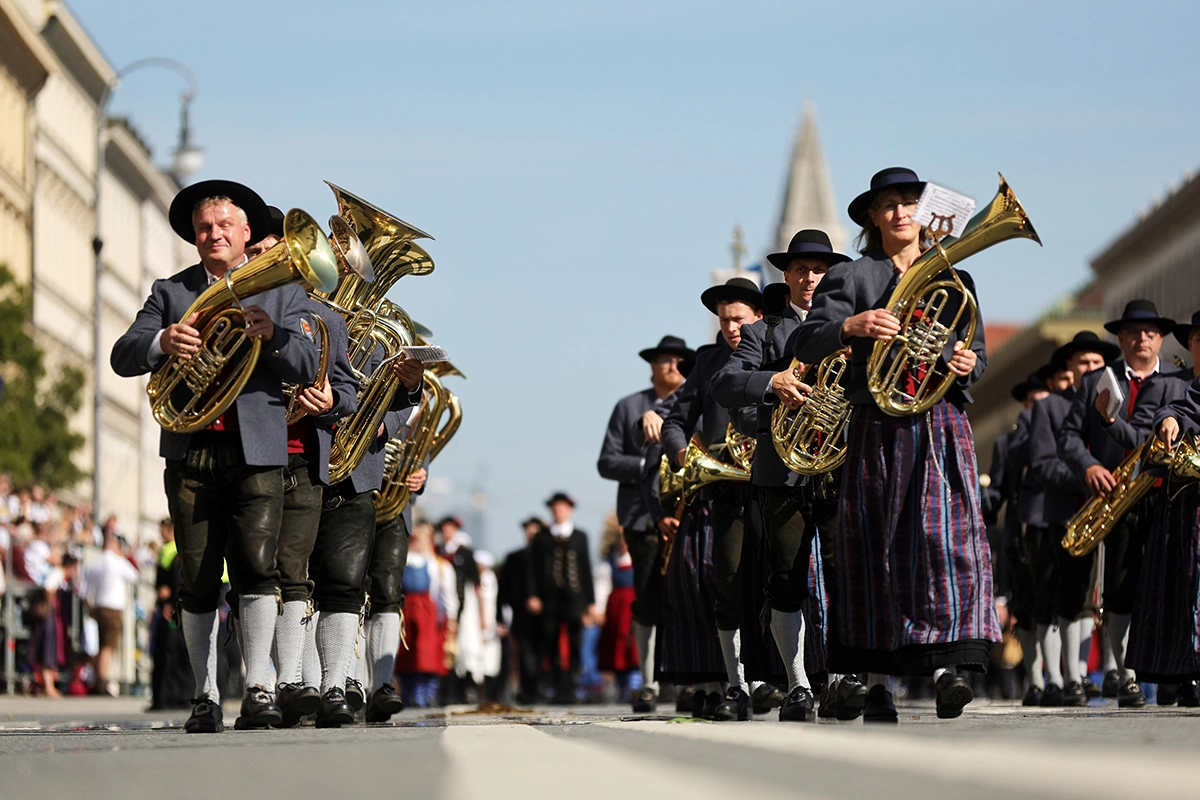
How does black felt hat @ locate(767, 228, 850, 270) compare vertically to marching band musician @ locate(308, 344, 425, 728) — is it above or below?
above

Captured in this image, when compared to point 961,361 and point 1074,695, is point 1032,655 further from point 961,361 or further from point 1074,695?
point 961,361

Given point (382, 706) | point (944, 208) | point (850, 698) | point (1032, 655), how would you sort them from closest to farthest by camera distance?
point (944, 208) → point (850, 698) → point (382, 706) → point (1032, 655)

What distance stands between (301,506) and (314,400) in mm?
Result: 485

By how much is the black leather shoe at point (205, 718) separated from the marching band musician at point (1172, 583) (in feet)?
17.7

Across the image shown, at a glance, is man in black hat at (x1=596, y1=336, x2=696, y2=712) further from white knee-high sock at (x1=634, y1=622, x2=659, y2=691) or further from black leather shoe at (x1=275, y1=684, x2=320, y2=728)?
black leather shoe at (x1=275, y1=684, x2=320, y2=728)

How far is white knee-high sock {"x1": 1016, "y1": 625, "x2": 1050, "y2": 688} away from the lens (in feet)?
55.8

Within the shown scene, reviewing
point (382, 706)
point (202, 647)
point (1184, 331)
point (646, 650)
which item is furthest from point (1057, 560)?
point (202, 647)

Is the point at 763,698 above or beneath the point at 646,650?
beneath

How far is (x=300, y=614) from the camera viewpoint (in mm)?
10922

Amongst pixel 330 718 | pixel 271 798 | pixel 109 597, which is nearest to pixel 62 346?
pixel 109 597

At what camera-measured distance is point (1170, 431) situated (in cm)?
1328

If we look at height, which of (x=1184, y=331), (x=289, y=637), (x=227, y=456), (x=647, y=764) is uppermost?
(x=1184, y=331)

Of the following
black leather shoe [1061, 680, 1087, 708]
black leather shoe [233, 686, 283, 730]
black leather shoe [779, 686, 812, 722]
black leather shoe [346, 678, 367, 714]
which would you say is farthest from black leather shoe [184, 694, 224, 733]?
black leather shoe [1061, 680, 1087, 708]

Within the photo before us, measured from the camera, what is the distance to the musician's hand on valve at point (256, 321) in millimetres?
10125
